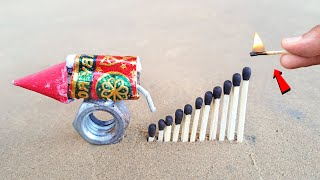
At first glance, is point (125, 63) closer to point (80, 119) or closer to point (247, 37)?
point (80, 119)

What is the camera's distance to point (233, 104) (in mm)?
1396

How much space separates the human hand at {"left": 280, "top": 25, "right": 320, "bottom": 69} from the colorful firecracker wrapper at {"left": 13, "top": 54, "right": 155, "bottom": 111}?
50 centimetres

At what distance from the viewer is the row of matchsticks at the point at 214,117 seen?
1.36 metres

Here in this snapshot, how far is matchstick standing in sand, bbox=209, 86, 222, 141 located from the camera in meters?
1.35

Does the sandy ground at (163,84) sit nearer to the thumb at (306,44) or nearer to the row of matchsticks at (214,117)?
the row of matchsticks at (214,117)

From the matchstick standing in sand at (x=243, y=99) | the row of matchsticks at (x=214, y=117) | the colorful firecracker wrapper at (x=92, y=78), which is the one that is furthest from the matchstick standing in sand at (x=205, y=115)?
the colorful firecracker wrapper at (x=92, y=78)

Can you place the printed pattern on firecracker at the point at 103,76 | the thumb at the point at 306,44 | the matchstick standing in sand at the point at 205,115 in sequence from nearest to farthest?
the thumb at the point at 306,44
the printed pattern on firecracker at the point at 103,76
the matchstick standing in sand at the point at 205,115

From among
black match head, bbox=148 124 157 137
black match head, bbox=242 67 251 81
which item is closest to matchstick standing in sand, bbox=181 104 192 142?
black match head, bbox=148 124 157 137

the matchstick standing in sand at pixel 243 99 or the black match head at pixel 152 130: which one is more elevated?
the matchstick standing in sand at pixel 243 99

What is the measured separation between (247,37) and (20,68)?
1247mm

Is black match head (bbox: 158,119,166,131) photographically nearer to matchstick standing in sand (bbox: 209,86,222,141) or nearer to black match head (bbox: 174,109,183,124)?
black match head (bbox: 174,109,183,124)

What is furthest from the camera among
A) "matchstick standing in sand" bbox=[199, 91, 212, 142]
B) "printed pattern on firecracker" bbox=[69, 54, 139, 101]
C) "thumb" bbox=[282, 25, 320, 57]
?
"matchstick standing in sand" bbox=[199, 91, 212, 142]

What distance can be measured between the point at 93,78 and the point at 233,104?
0.49 meters

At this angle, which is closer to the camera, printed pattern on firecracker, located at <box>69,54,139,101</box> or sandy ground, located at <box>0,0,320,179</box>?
printed pattern on firecracker, located at <box>69,54,139,101</box>
